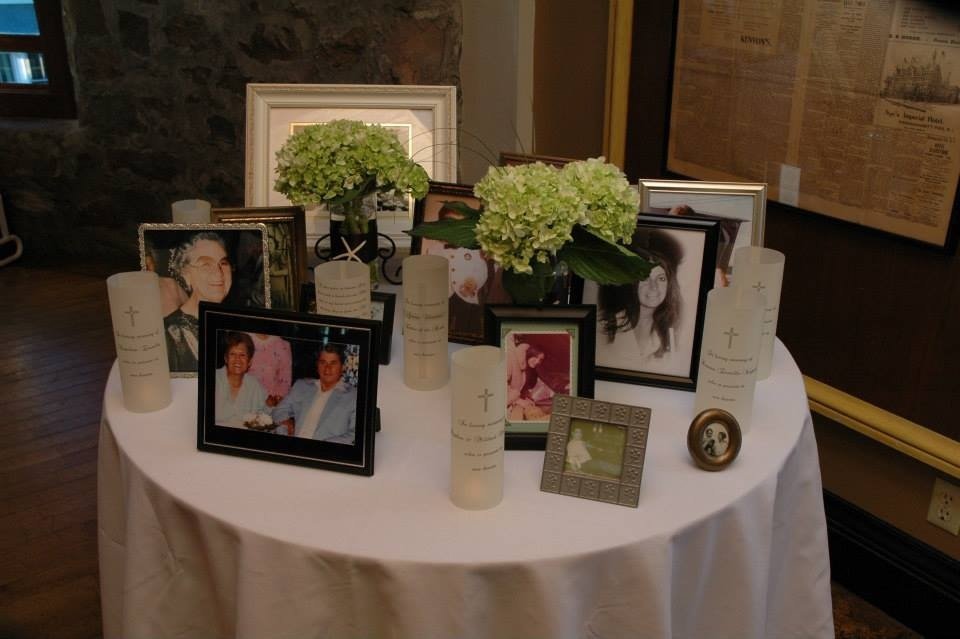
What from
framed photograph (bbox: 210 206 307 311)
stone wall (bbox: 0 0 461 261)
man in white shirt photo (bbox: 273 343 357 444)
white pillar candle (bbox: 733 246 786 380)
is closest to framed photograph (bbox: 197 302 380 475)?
man in white shirt photo (bbox: 273 343 357 444)

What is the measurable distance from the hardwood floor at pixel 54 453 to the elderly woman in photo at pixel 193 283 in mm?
487

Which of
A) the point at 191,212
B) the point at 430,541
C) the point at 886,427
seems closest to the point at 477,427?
the point at 430,541

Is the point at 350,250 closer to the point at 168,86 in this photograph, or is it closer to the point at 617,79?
the point at 617,79

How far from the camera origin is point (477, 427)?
116 centimetres

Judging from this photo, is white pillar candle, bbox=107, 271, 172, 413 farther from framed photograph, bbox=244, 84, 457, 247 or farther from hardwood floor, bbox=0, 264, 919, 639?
framed photograph, bbox=244, 84, 457, 247

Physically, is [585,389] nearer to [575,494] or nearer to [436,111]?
[575,494]

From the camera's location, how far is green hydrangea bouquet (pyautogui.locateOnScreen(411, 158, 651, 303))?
1260 millimetres

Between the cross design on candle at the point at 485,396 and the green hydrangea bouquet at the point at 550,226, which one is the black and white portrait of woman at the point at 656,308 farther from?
the cross design on candle at the point at 485,396

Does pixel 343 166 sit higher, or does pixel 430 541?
pixel 343 166

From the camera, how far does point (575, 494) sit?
122cm

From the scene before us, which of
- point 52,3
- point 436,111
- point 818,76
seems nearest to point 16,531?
point 436,111

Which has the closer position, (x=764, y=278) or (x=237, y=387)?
(x=237, y=387)

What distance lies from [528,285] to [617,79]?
57.0 inches

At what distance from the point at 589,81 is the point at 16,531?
7.02ft
